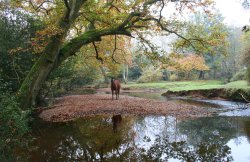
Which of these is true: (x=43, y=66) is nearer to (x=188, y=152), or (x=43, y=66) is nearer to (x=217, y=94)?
(x=188, y=152)

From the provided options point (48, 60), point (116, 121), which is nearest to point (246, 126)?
point (116, 121)

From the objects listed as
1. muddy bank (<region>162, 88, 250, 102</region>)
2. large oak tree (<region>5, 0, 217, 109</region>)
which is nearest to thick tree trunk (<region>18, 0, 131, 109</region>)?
large oak tree (<region>5, 0, 217, 109</region>)

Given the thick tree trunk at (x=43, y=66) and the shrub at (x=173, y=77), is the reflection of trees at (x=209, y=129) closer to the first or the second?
the thick tree trunk at (x=43, y=66)

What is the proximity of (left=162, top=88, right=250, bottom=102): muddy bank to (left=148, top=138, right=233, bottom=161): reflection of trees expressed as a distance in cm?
1172

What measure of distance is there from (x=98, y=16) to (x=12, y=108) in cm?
994

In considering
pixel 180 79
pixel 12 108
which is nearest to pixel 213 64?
pixel 180 79

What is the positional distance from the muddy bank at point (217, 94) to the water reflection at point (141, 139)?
299 inches

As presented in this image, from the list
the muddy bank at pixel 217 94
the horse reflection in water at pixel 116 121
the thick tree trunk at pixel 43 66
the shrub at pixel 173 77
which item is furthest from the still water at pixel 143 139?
the shrub at pixel 173 77

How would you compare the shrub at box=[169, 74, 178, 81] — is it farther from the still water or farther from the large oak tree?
the still water

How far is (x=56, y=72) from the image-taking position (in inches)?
657

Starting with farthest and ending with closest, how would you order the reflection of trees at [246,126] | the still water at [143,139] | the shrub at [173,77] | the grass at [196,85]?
the shrub at [173,77]
the grass at [196,85]
the reflection of trees at [246,126]
the still water at [143,139]

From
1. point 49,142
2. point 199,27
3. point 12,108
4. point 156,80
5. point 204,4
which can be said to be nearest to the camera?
point 12,108

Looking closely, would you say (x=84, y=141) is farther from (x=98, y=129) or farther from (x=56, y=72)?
(x=56, y=72)

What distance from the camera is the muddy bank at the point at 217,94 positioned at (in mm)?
17805
